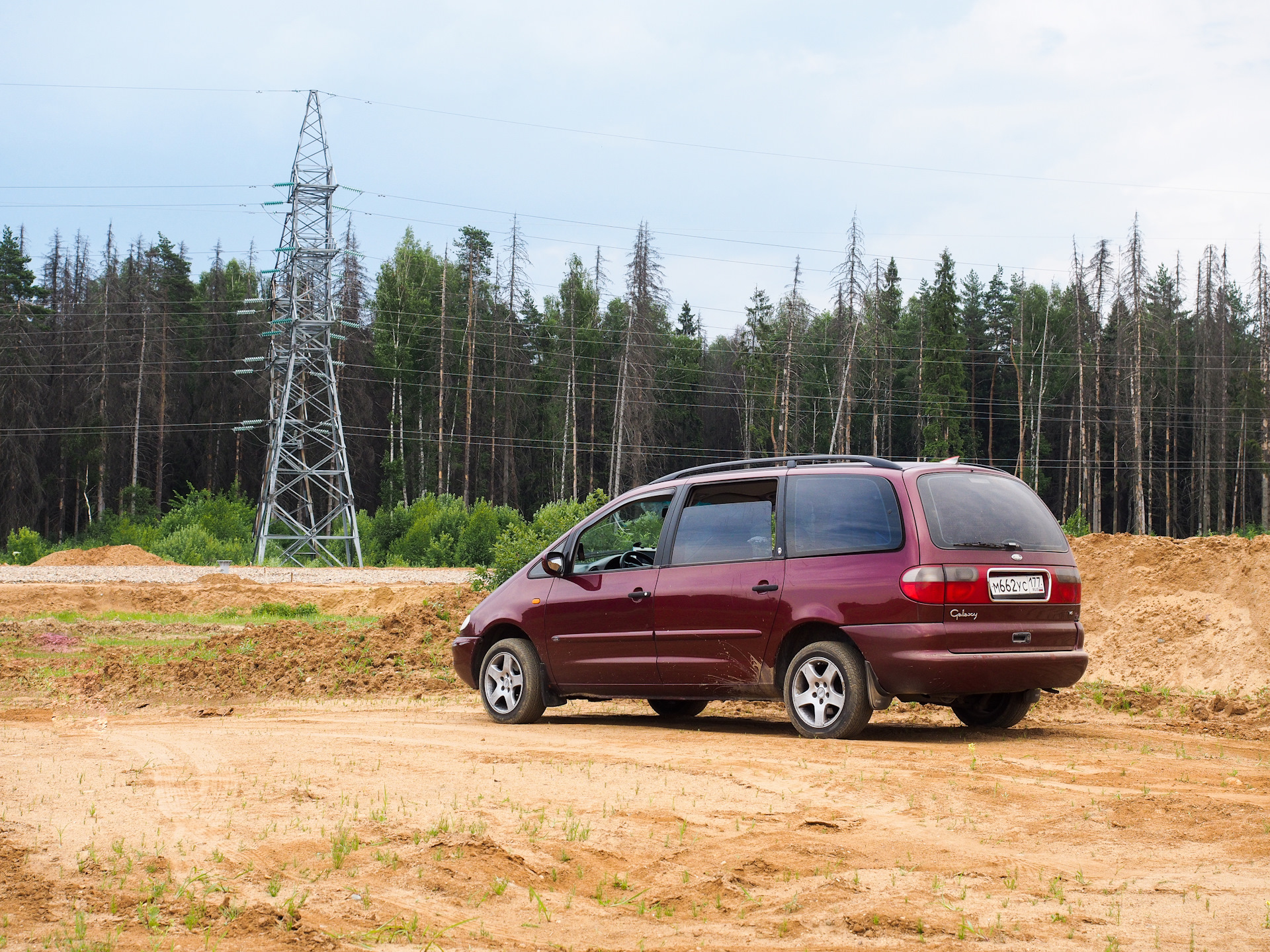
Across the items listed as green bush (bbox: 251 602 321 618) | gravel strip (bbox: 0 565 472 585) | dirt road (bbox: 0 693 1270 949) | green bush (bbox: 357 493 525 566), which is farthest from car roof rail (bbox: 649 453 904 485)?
green bush (bbox: 357 493 525 566)

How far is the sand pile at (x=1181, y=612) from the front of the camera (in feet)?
43.6

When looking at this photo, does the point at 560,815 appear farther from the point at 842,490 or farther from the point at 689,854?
the point at 842,490

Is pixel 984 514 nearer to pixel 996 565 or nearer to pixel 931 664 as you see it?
pixel 996 565

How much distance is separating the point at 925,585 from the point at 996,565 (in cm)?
62

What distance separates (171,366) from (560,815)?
2884 inches

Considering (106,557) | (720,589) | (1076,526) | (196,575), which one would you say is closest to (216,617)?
(196,575)

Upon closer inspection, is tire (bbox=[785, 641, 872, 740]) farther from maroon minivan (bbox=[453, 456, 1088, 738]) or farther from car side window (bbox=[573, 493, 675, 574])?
car side window (bbox=[573, 493, 675, 574])

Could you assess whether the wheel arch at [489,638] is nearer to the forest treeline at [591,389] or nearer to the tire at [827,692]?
the tire at [827,692]

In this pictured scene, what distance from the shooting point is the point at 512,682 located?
34.0 feet

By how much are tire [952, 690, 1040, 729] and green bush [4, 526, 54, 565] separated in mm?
39855

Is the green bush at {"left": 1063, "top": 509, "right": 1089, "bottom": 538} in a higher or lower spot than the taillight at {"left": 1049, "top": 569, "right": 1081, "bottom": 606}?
higher

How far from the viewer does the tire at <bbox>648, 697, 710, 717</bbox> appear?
10.9 metres

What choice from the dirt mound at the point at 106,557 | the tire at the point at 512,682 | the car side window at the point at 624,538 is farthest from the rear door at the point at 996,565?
the dirt mound at the point at 106,557

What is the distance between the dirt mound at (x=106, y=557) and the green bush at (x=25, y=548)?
4.13 meters
